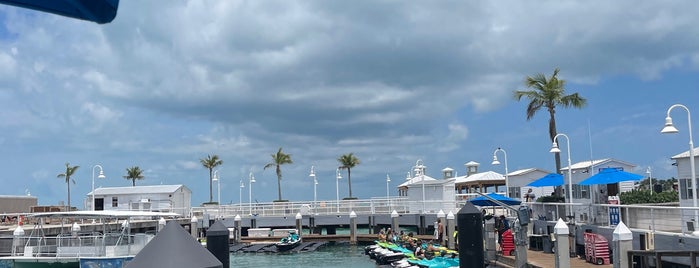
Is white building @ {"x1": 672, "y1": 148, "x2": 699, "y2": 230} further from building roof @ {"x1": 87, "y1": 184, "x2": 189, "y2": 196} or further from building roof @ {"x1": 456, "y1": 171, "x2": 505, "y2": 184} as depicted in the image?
building roof @ {"x1": 87, "y1": 184, "x2": 189, "y2": 196}

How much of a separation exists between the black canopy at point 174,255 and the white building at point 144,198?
188ft

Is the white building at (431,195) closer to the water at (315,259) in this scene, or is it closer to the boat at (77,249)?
the water at (315,259)

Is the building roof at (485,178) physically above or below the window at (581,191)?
above

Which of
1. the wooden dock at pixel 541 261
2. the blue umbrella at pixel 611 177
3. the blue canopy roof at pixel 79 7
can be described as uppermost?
the blue canopy roof at pixel 79 7

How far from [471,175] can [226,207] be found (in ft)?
73.1

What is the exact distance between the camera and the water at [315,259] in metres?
38.4

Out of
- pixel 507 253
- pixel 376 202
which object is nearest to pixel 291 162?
pixel 376 202

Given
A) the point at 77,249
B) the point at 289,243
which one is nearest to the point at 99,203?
the point at 289,243

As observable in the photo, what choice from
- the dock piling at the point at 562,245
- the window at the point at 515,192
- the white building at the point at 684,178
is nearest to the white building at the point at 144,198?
the window at the point at 515,192

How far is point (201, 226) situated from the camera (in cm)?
5694

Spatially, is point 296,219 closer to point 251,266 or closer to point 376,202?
point 376,202

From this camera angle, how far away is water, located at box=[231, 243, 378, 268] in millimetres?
38375

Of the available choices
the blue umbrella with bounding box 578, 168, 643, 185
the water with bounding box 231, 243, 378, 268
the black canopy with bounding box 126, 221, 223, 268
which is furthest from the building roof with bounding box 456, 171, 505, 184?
the black canopy with bounding box 126, 221, 223, 268

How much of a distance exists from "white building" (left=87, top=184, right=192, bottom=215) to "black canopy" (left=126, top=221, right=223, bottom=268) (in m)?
57.2
